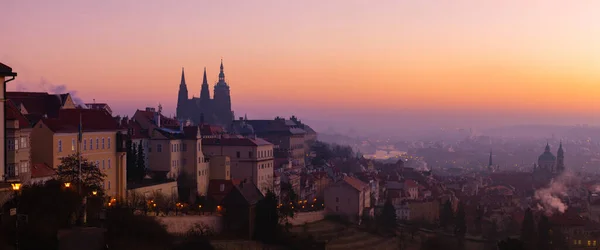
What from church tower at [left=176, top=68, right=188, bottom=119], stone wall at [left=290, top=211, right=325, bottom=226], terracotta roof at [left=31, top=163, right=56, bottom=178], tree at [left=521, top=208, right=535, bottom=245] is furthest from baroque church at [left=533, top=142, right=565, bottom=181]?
terracotta roof at [left=31, top=163, right=56, bottom=178]

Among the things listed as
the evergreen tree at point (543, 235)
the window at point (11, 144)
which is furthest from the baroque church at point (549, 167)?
the window at point (11, 144)

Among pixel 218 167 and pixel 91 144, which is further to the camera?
pixel 218 167

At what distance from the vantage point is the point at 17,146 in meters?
26.2

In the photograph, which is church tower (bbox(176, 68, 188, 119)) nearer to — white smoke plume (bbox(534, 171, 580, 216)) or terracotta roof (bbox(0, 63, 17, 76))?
white smoke plume (bbox(534, 171, 580, 216))

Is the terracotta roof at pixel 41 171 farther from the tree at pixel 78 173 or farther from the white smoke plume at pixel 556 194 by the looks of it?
the white smoke plume at pixel 556 194

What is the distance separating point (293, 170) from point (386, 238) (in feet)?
60.3

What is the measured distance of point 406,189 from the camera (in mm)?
75625

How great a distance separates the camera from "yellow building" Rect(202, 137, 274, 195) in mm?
51031

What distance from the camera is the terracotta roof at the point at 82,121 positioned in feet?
104

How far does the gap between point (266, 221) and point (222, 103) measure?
88925 millimetres

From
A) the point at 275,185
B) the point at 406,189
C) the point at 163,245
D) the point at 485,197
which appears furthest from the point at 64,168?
the point at 485,197

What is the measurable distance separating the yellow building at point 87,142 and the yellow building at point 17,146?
278cm

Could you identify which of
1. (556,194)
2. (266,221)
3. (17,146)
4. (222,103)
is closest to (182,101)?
(222,103)

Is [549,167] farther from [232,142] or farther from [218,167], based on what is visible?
[218,167]
